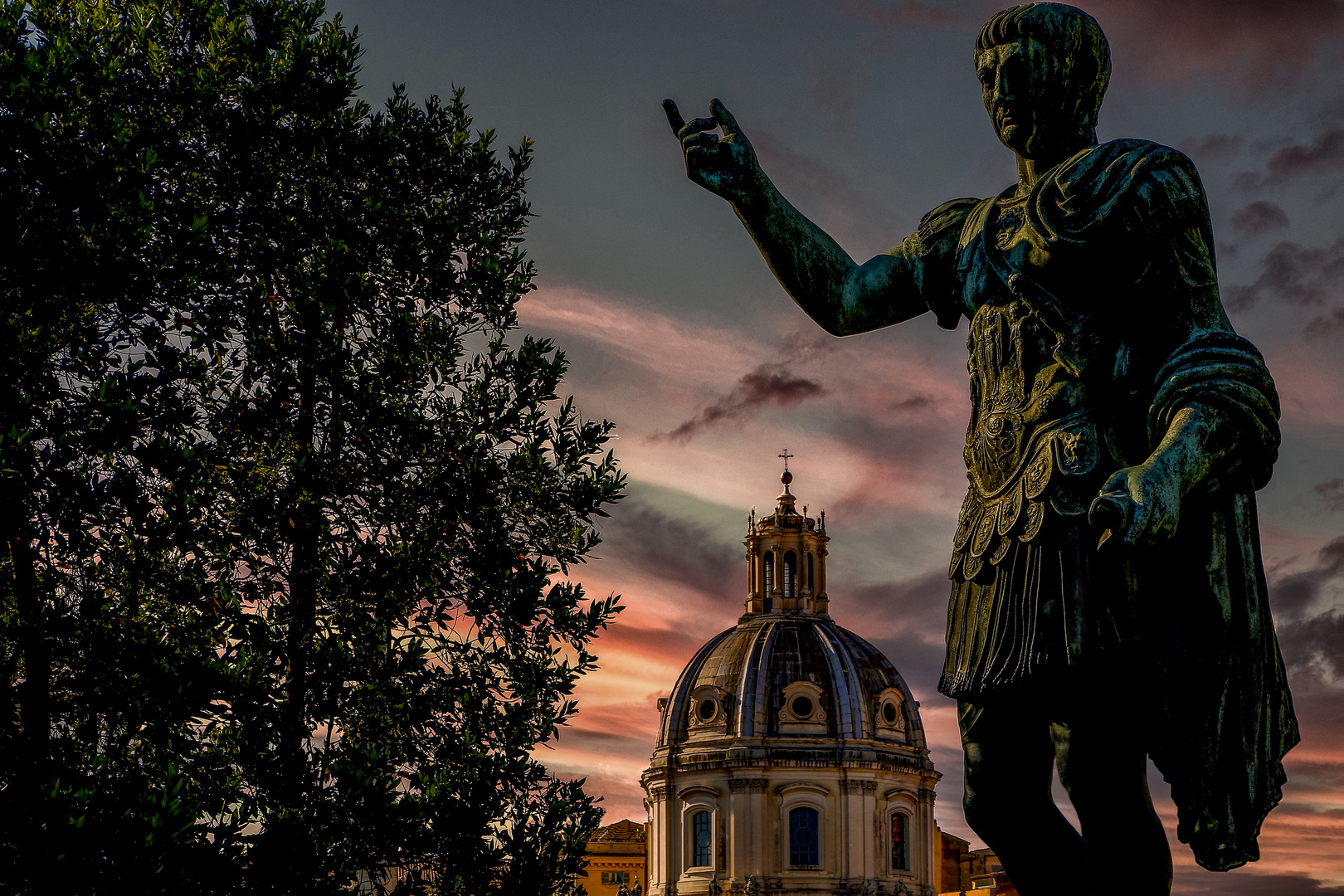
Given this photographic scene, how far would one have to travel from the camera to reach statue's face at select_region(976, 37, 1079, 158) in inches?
131

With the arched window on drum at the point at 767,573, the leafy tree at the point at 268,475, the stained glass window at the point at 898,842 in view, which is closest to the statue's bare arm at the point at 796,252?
the leafy tree at the point at 268,475

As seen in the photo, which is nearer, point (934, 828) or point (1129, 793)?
point (1129, 793)

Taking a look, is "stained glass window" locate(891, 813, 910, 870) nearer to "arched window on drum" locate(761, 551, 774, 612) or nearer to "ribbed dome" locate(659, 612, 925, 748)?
"ribbed dome" locate(659, 612, 925, 748)

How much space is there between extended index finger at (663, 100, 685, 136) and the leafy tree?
4.37m

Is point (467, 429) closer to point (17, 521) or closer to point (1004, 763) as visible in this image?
point (17, 521)

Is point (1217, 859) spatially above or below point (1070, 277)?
below

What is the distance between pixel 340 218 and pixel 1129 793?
7808 millimetres

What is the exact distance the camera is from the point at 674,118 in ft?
12.3

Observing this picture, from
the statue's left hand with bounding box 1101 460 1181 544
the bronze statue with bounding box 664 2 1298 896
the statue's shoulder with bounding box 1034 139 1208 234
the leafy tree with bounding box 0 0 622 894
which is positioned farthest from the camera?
the leafy tree with bounding box 0 0 622 894

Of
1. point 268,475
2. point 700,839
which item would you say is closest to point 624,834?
point 700,839

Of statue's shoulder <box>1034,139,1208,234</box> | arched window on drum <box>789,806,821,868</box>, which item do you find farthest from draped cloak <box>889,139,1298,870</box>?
arched window on drum <box>789,806,821,868</box>

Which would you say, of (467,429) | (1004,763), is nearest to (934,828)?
(467,429)

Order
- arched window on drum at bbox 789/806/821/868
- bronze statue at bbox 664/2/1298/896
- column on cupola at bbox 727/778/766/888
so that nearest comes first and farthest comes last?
bronze statue at bbox 664/2/1298/896, column on cupola at bbox 727/778/766/888, arched window on drum at bbox 789/806/821/868

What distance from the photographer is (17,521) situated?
7.35 metres
